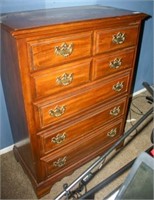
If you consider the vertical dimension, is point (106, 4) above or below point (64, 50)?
above

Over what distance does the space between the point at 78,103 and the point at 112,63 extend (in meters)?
0.34

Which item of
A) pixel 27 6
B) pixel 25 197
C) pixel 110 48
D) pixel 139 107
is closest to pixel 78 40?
pixel 110 48

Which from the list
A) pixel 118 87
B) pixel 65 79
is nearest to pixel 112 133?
pixel 118 87

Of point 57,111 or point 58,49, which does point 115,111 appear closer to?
point 57,111

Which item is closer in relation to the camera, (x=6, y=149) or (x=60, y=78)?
(x=60, y=78)

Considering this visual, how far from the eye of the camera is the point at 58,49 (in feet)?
3.21

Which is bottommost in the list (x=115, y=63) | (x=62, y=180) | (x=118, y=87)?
(x=62, y=180)

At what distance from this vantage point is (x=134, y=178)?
68 centimetres

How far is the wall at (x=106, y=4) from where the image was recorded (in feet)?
4.16

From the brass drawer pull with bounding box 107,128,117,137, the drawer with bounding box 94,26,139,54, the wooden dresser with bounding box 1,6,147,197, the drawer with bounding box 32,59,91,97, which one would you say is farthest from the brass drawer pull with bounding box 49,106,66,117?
the brass drawer pull with bounding box 107,128,117,137

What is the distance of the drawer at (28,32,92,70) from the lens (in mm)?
916

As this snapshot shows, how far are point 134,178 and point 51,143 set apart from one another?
687 millimetres

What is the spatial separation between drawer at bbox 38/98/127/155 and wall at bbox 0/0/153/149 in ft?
1.69

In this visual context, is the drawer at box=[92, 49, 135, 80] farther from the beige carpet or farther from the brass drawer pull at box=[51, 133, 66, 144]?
the beige carpet
